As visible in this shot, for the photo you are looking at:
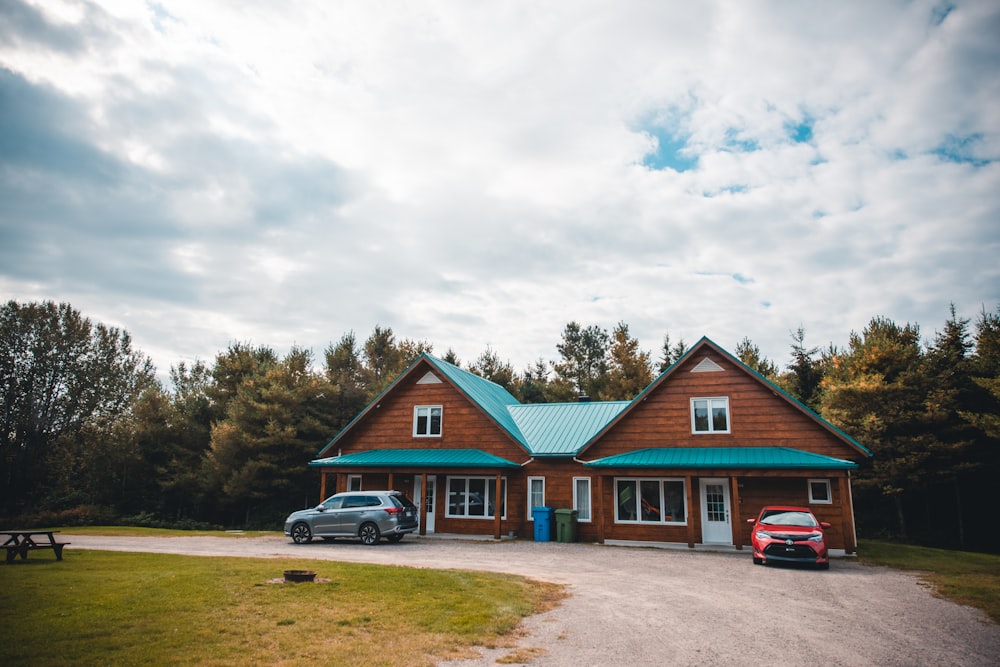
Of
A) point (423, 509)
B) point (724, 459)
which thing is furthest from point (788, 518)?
point (423, 509)

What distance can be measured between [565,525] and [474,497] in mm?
4403

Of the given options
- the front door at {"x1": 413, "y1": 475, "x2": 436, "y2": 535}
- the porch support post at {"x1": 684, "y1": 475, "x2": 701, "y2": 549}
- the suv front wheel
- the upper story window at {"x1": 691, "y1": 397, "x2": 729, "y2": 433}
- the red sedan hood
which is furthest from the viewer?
the front door at {"x1": 413, "y1": 475, "x2": 436, "y2": 535}

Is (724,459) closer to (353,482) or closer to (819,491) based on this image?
(819,491)

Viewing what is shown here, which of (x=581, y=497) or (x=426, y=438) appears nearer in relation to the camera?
(x=581, y=497)

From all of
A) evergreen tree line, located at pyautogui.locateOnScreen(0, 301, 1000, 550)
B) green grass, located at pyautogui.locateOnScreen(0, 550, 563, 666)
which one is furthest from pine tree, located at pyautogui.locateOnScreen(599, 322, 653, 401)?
green grass, located at pyautogui.locateOnScreen(0, 550, 563, 666)

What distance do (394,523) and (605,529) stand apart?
8214 mm

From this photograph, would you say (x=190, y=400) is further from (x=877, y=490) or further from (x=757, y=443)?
(x=877, y=490)

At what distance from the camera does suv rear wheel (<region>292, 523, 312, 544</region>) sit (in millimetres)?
21109

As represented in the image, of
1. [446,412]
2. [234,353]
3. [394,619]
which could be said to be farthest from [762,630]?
[234,353]

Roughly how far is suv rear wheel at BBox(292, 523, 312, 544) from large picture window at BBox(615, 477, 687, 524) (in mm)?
11416

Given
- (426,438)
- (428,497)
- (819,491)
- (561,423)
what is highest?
(561,423)

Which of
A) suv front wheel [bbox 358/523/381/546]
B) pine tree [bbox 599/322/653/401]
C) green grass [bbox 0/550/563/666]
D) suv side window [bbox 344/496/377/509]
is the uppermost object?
pine tree [bbox 599/322/653/401]

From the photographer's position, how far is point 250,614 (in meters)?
8.82

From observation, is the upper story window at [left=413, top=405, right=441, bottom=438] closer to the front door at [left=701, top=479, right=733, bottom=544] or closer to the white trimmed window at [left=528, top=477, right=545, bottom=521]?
the white trimmed window at [left=528, top=477, right=545, bottom=521]
